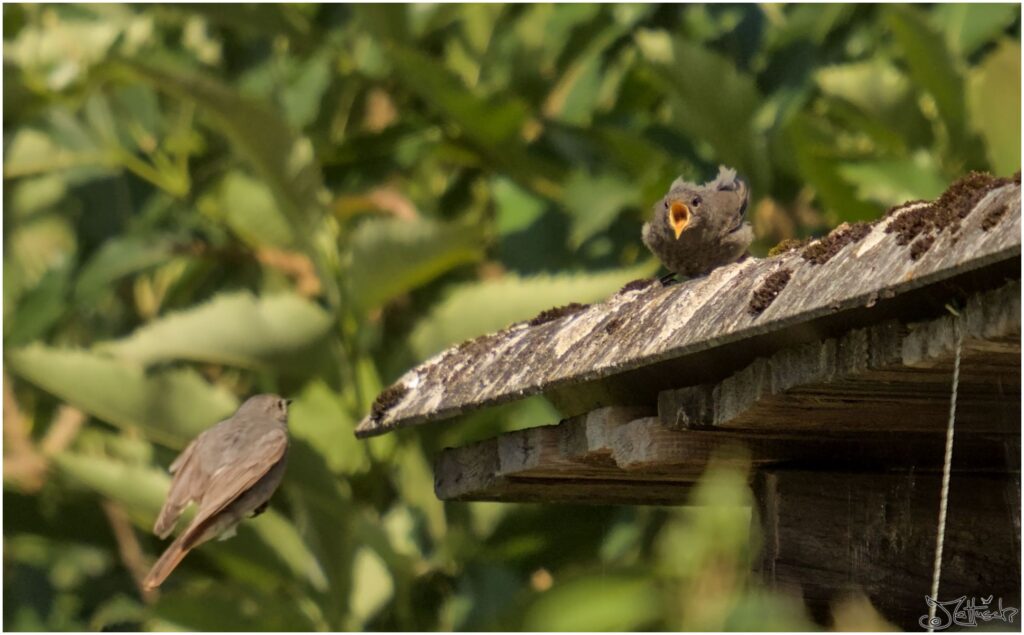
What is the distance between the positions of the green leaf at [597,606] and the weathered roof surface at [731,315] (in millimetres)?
428

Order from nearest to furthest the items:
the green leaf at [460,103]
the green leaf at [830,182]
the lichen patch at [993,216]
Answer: the lichen patch at [993,216] < the green leaf at [830,182] < the green leaf at [460,103]

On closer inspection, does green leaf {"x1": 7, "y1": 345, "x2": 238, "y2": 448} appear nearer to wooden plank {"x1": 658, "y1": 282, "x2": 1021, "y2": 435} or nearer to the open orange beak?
the open orange beak

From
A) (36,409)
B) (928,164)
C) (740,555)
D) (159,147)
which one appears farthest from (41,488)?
(740,555)

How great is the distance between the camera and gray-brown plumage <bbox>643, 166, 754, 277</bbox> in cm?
537

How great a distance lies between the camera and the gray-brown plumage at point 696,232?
5371 millimetres

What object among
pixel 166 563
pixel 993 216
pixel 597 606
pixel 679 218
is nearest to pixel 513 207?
pixel 166 563

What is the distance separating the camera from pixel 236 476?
6910 mm

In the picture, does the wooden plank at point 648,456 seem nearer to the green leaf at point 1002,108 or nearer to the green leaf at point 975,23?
the green leaf at point 1002,108

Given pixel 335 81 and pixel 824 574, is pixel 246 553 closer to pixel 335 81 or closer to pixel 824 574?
pixel 335 81

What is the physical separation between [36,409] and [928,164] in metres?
5.18

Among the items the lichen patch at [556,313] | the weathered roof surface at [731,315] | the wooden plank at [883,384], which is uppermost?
the lichen patch at [556,313]

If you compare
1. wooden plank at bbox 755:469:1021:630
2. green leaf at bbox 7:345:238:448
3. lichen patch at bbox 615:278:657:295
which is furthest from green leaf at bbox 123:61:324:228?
wooden plank at bbox 755:469:1021:630

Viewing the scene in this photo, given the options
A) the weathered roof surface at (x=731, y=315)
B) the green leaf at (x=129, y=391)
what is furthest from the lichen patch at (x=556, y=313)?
the green leaf at (x=129, y=391)

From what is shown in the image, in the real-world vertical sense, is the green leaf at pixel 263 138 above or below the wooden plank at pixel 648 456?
above
